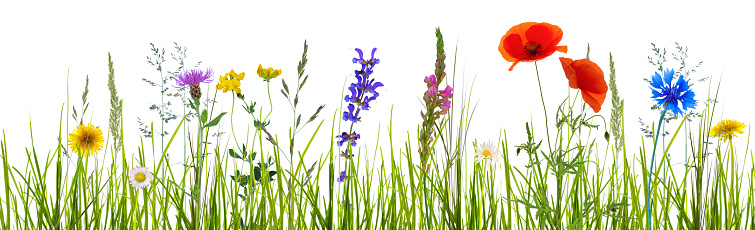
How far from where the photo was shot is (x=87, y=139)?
2.53 meters

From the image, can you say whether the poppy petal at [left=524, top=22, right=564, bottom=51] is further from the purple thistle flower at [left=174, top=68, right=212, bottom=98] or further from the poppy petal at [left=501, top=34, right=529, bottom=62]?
the purple thistle flower at [left=174, top=68, right=212, bottom=98]

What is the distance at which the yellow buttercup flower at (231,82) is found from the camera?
2002 mm

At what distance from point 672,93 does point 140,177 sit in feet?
6.38

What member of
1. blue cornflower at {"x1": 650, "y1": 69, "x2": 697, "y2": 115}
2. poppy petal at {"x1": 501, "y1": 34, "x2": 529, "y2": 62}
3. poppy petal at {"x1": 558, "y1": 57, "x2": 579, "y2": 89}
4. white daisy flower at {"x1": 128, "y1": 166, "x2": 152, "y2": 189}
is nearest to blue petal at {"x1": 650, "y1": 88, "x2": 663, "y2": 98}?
blue cornflower at {"x1": 650, "y1": 69, "x2": 697, "y2": 115}

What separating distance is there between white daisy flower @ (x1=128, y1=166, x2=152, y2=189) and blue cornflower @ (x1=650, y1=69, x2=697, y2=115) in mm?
1871

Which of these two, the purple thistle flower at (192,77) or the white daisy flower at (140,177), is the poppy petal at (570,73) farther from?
the white daisy flower at (140,177)

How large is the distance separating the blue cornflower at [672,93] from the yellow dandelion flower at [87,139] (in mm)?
2268

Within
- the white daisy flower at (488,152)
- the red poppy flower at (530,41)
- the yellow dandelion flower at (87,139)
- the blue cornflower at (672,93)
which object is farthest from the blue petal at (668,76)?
the yellow dandelion flower at (87,139)

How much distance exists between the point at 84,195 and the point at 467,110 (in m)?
Answer: 1.72

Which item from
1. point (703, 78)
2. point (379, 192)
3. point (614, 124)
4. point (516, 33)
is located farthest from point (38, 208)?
point (703, 78)

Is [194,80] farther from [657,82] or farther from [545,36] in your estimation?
[657,82]

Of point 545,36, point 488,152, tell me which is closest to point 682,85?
point 545,36

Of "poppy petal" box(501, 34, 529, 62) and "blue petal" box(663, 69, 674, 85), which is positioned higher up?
"poppy petal" box(501, 34, 529, 62)

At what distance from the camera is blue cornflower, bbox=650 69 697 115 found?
1729 mm
